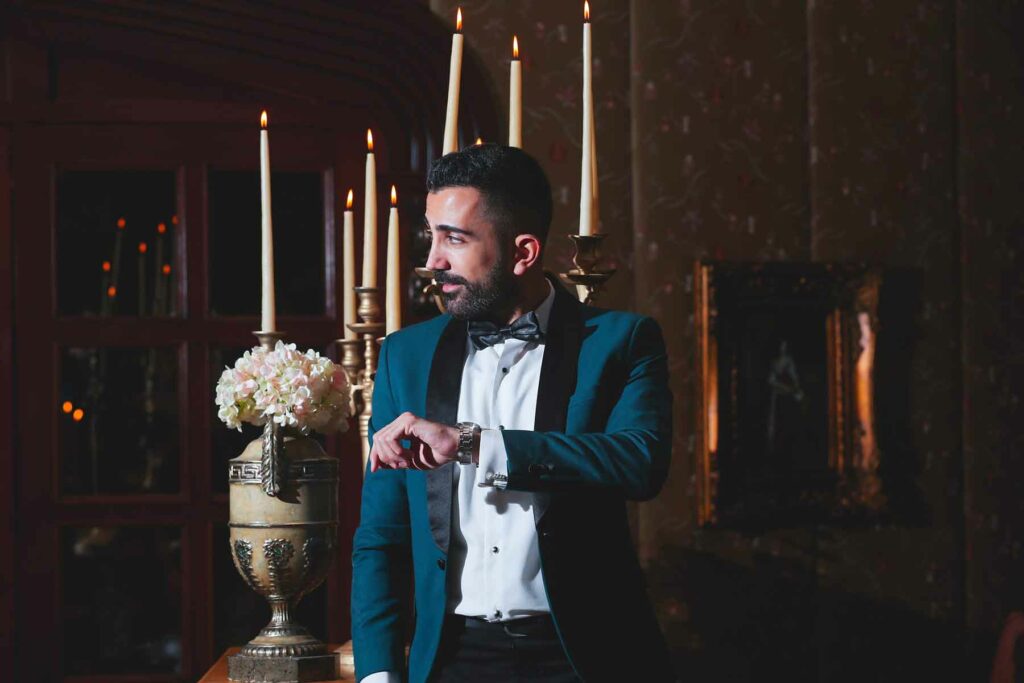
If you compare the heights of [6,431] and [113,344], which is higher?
[113,344]

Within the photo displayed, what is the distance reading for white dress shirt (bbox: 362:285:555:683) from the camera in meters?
1.72

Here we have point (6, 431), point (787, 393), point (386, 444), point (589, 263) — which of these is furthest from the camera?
point (787, 393)

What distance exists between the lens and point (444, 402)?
181 cm

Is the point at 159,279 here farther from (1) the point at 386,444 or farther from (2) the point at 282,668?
(1) the point at 386,444

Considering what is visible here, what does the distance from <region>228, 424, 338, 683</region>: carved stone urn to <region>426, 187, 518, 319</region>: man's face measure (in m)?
0.71

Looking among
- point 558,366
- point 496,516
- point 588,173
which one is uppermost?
point 588,173

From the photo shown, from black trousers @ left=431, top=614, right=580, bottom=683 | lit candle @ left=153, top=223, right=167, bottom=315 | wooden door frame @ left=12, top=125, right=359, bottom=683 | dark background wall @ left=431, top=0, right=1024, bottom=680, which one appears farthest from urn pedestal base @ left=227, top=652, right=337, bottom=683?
lit candle @ left=153, top=223, right=167, bottom=315

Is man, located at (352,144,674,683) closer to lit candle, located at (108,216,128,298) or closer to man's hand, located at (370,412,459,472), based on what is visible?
man's hand, located at (370,412,459,472)

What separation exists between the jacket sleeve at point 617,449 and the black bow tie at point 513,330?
0.43 ft

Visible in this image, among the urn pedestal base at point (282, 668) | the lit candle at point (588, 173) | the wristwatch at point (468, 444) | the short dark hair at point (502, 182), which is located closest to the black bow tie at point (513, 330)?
the short dark hair at point (502, 182)

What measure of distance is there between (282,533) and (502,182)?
891 millimetres

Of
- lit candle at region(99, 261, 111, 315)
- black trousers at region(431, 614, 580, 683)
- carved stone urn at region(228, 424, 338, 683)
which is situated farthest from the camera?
lit candle at region(99, 261, 111, 315)

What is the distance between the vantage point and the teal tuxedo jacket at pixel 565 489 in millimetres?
1695

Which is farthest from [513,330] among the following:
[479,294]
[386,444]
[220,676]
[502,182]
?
[220,676]
